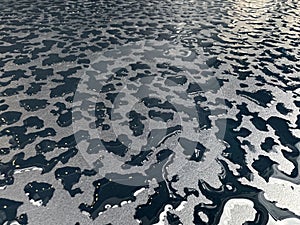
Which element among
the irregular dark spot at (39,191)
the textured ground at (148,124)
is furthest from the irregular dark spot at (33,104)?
the irregular dark spot at (39,191)

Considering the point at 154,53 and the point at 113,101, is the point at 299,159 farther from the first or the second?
the point at 154,53

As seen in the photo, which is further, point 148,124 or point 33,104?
point 33,104

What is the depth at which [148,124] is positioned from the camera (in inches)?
53.9

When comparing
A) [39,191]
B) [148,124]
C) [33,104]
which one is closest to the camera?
[39,191]

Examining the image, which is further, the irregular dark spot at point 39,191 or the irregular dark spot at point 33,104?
the irregular dark spot at point 33,104

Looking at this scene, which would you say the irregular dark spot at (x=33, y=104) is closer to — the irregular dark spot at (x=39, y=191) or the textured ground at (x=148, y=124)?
the textured ground at (x=148, y=124)

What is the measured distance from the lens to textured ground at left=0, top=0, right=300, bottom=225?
0.94 metres

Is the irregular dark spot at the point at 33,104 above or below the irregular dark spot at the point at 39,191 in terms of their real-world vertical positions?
below

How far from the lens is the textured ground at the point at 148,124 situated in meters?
0.94

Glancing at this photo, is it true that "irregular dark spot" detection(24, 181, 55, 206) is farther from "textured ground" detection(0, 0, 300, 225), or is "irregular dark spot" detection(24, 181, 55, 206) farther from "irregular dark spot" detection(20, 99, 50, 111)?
"irregular dark spot" detection(20, 99, 50, 111)

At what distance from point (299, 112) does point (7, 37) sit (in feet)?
6.99

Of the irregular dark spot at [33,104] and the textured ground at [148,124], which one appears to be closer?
the textured ground at [148,124]

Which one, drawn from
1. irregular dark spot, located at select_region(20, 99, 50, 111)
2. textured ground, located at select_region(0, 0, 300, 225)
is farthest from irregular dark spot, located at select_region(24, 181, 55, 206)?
irregular dark spot, located at select_region(20, 99, 50, 111)

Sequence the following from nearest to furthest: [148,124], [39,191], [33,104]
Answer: [39,191]
[148,124]
[33,104]
